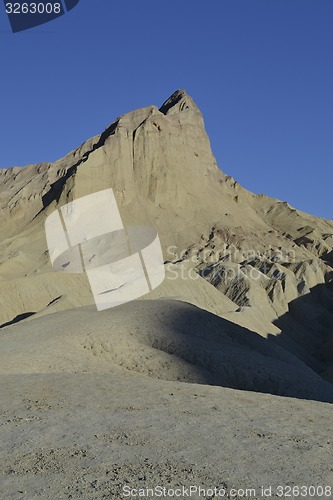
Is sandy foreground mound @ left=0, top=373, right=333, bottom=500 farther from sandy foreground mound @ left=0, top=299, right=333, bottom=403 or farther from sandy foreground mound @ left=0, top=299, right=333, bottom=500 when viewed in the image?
sandy foreground mound @ left=0, top=299, right=333, bottom=403

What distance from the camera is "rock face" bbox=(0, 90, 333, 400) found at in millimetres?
36062

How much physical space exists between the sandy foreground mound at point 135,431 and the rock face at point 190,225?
57.2ft

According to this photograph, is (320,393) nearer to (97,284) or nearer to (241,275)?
(97,284)

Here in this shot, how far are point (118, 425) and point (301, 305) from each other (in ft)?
120

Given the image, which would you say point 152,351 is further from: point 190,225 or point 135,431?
point 190,225

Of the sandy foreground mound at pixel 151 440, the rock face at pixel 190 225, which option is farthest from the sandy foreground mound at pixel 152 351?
the rock face at pixel 190 225

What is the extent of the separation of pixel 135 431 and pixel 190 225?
199 feet

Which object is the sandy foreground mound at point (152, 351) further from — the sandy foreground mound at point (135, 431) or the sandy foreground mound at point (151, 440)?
the sandy foreground mound at point (151, 440)

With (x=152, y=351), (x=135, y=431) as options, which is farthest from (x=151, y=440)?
(x=152, y=351)

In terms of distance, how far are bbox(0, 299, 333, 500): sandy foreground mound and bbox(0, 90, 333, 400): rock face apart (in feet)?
57.2

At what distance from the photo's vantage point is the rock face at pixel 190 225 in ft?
118

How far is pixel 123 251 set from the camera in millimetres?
55125

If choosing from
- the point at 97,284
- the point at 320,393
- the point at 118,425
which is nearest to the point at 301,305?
the point at 97,284

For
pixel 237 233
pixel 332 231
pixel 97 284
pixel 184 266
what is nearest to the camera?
pixel 97 284
